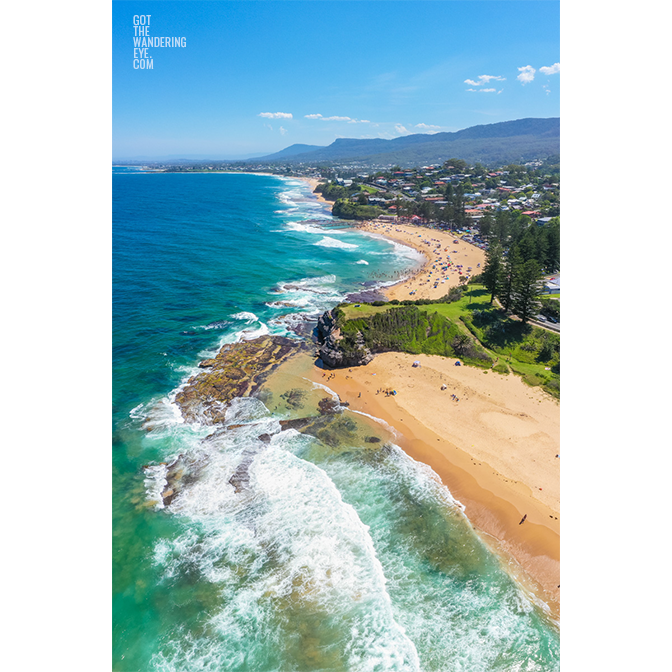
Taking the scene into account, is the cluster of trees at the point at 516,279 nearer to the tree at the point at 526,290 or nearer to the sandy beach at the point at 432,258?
the tree at the point at 526,290

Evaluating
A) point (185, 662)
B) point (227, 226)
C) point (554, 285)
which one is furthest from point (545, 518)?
point (227, 226)

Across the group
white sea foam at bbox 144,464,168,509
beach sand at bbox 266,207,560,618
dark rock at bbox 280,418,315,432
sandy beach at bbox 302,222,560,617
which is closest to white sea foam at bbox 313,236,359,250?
beach sand at bbox 266,207,560,618

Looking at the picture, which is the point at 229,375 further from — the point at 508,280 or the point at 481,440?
the point at 508,280

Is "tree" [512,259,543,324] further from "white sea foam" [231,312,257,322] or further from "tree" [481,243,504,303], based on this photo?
"white sea foam" [231,312,257,322]

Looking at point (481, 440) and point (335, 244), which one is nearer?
point (481, 440)

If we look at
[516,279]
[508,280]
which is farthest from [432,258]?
[516,279]

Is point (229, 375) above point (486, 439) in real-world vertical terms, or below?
above

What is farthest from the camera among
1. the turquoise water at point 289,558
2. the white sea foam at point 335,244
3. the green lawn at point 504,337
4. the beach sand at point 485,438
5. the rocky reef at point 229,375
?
the white sea foam at point 335,244

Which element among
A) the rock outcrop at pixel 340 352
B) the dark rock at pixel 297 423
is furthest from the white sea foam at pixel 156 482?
the rock outcrop at pixel 340 352
